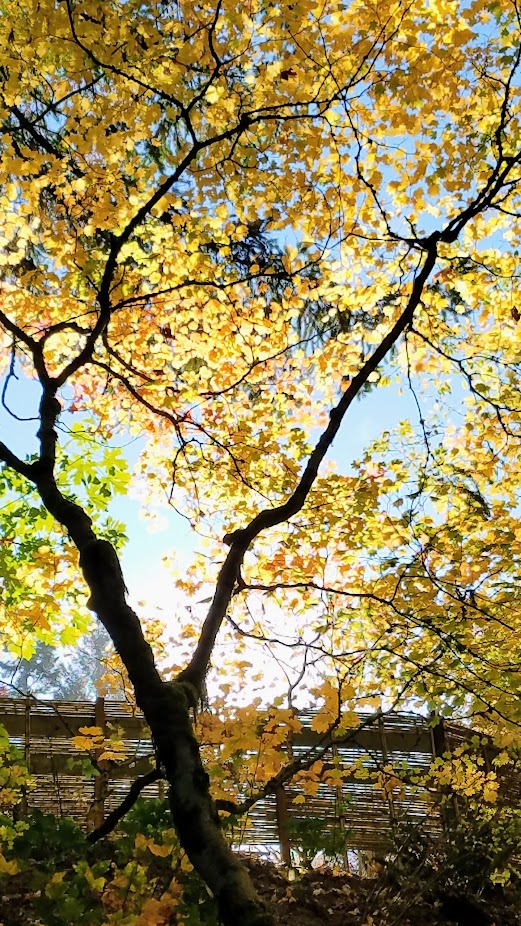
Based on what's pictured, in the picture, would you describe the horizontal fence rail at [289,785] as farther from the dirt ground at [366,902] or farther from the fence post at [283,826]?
the dirt ground at [366,902]

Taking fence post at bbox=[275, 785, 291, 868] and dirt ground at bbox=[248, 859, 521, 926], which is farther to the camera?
fence post at bbox=[275, 785, 291, 868]

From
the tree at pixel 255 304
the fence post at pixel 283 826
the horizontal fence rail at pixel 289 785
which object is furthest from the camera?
the horizontal fence rail at pixel 289 785

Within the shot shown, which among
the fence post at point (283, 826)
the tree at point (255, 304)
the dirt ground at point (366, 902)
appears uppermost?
the tree at point (255, 304)

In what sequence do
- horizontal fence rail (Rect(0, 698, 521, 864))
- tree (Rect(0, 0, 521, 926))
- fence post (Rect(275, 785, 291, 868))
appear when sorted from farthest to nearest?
horizontal fence rail (Rect(0, 698, 521, 864)) < fence post (Rect(275, 785, 291, 868)) < tree (Rect(0, 0, 521, 926))

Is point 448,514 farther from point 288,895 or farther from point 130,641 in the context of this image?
point 130,641

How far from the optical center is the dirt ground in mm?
4199

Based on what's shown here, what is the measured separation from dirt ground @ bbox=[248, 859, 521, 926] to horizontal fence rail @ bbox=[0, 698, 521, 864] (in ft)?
1.45

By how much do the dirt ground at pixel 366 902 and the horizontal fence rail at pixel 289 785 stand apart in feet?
1.45

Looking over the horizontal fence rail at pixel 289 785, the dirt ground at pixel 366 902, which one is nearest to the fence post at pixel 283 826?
the horizontal fence rail at pixel 289 785

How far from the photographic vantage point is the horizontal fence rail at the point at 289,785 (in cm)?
560

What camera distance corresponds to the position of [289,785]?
585 centimetres

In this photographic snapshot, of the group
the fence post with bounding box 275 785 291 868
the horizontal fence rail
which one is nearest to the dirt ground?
the fence post with bounding box 275 785 291 868

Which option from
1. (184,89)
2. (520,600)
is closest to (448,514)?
(520,600)

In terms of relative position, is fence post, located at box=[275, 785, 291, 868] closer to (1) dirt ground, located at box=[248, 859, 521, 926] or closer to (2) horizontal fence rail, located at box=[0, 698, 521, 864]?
(2) horizontal fence rail, located at box=[0, 698, 521, 864]
